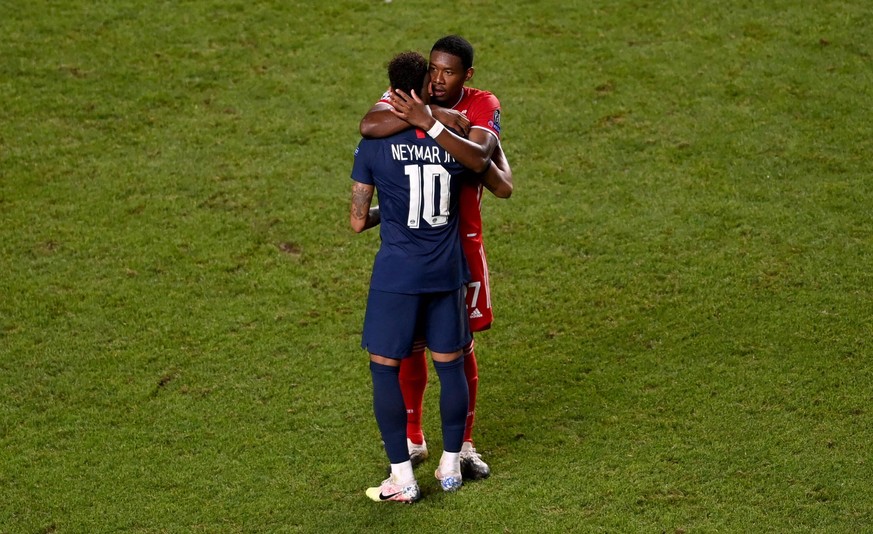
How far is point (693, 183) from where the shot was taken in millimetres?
7809

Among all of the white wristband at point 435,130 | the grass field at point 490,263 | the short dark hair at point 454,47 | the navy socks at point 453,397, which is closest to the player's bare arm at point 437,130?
the white wristband at point 435,130

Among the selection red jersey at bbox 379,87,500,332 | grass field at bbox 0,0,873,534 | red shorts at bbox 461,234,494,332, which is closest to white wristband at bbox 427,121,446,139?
red jersey at bbox 379,87,500,332

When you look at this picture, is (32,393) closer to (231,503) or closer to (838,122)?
(231,503)

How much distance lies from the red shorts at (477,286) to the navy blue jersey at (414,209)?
8.3 inches

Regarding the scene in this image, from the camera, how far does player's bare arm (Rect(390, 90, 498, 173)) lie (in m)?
4.65

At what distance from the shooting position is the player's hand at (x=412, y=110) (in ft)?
15.2

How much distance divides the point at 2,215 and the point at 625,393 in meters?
4.43

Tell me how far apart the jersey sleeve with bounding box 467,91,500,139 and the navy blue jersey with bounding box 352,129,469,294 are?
247 millimetres

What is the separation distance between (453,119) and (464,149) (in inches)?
6.6

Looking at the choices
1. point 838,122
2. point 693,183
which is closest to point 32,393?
point 693,183

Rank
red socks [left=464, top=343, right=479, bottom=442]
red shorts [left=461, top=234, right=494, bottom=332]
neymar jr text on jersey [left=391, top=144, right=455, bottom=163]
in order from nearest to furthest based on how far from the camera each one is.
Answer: neymar jr text on jersey [left=391, top=144, right=455, bottom=163] → red shorts [left=461, top=234, right=494, bottom=332] → red socks [left=464, top=343, right=479, bottom=442]

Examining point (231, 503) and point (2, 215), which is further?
point (2, 215)

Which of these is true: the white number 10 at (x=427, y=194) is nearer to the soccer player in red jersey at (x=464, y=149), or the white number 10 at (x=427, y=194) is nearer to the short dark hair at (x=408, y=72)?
the soccer player in red jersey at (x=464, y=149)

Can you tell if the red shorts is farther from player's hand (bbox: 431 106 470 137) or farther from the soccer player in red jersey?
player's hand (bbox: 431 106 470 137)
